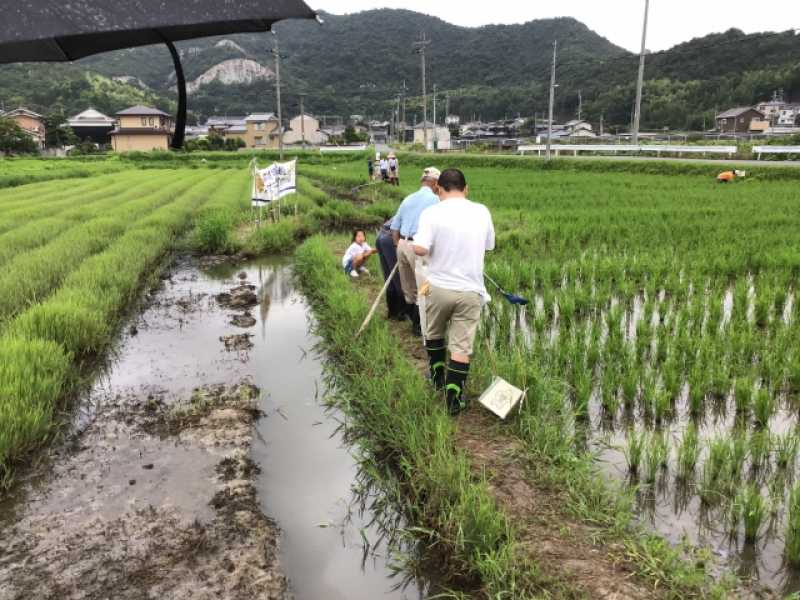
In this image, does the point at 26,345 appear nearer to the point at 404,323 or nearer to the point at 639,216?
the point at 404,323

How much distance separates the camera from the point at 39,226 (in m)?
10.2

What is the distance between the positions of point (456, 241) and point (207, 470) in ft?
6.66

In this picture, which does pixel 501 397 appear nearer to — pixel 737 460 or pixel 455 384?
pixel 455 384

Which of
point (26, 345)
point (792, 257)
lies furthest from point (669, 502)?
point (792, 257)

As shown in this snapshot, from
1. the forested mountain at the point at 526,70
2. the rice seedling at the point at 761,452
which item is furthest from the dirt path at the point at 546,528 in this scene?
the forested mountain at the point at 526,70

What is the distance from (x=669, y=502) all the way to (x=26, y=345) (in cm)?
439

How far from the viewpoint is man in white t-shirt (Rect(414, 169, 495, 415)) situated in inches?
146

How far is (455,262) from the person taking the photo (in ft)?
12.2

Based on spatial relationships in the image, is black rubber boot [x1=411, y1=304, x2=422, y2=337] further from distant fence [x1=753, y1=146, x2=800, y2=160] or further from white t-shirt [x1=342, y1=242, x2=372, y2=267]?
distant fence [x1=753, y1=146, x2=800, y2=160]

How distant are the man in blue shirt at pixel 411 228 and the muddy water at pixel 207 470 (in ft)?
3.45

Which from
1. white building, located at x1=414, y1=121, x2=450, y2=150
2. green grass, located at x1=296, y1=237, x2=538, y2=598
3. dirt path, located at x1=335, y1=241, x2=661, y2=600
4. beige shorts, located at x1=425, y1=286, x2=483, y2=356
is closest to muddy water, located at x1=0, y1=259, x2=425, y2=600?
green grass, located at x1=296, y1=237, x2=538, y2=598

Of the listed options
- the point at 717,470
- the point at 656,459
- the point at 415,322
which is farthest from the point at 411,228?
the point at 717,470

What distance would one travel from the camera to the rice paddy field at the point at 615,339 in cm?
304

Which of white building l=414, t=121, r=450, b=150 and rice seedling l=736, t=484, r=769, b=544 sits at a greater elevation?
white building l=414, t=121, r=450, b=150
